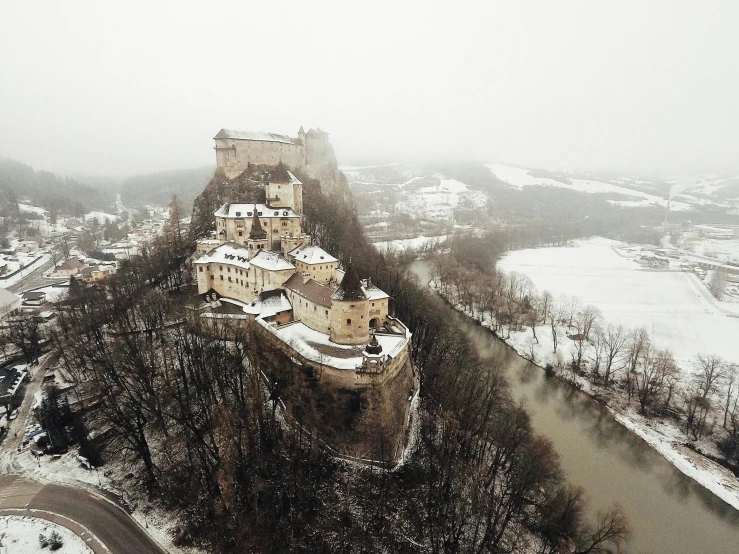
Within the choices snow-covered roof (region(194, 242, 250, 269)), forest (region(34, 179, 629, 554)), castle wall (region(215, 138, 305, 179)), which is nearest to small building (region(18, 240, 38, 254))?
castle wall (region(215, 138, 305, 179))

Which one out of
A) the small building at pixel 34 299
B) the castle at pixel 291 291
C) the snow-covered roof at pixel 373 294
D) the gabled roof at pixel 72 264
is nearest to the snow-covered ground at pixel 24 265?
the gabled roof at pixel 72 264

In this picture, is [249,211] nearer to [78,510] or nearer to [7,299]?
[78,510]

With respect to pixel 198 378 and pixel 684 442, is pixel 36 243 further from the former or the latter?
pixel 684 442

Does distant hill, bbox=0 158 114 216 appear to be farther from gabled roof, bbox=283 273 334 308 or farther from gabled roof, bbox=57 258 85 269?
gabled roof, bbox=283 273 334 308

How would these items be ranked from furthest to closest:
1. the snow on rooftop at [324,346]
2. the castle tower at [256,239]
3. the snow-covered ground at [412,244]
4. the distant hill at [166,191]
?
the distant hill at [166,191] → the snow-covered ground at [412,244] → the castle tower at [256,239] → the snow on rooftop at [324,346]

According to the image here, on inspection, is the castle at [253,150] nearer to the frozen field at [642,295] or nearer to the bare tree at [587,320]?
the bare tree at [587,320]
